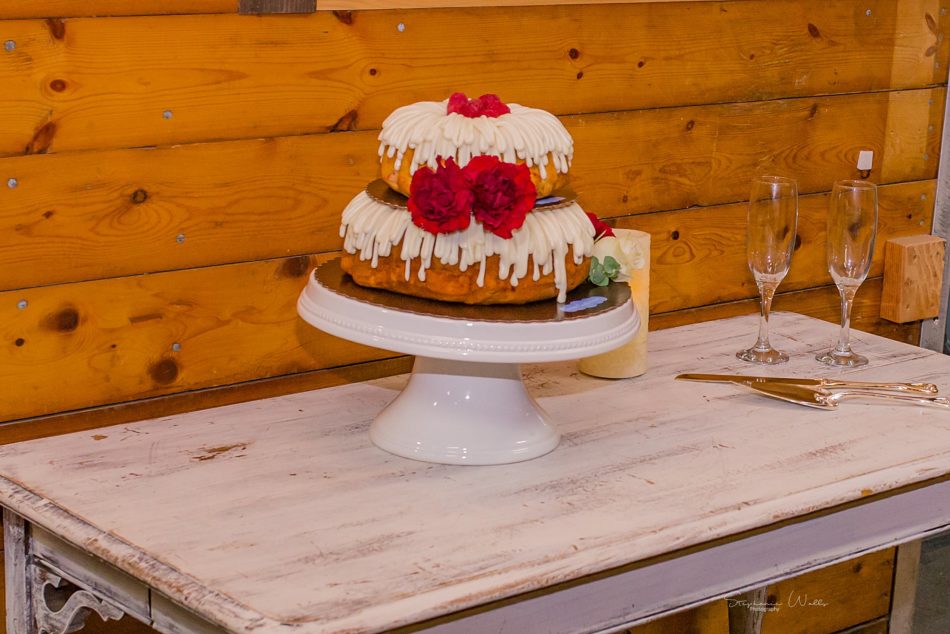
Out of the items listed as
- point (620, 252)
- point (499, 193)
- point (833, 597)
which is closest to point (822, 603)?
point (833, 597)

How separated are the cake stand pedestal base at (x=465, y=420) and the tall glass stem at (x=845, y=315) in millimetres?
507

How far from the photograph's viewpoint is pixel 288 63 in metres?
1.41

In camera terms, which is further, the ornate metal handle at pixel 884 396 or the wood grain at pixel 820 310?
the wood grain at pixel 820 310

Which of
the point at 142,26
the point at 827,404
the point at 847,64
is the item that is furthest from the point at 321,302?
the point at 847,64

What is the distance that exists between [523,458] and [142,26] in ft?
1.94

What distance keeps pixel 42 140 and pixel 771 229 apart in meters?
0.84

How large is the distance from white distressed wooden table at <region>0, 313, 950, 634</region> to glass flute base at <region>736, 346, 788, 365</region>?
0.13 meters

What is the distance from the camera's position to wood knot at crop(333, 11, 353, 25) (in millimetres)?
1431

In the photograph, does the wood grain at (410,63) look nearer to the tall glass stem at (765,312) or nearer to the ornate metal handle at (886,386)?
the tall glass stem at (765,312)

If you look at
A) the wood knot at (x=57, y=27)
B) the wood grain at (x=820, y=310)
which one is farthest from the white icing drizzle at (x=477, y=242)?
the wood grain at (x=820, y=310)

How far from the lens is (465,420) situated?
1.24 metres

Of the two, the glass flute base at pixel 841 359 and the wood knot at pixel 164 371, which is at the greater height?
the wood knot at pixel 164 371

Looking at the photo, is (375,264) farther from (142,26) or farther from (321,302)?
(142,26)

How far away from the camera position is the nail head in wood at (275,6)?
1.36 m
